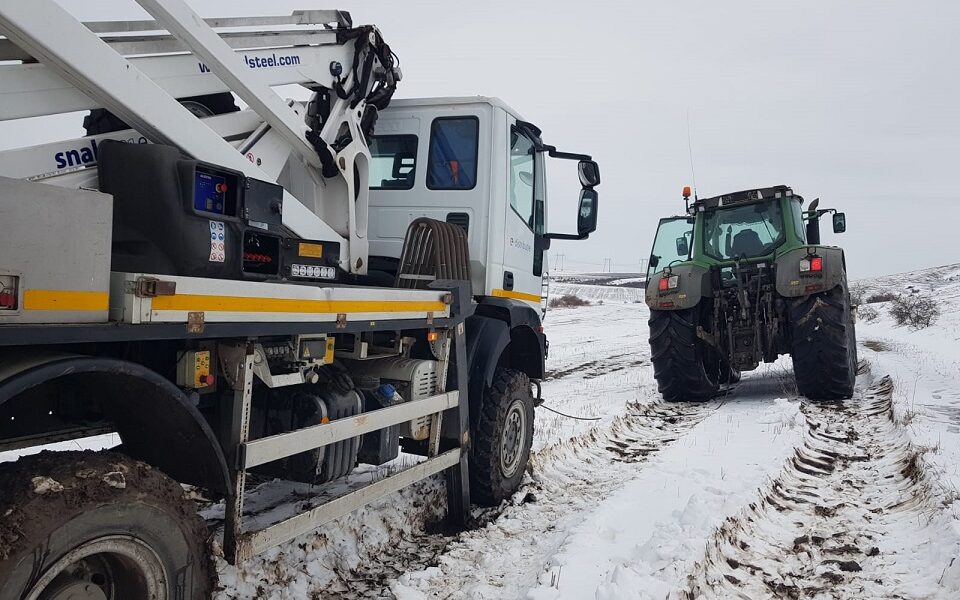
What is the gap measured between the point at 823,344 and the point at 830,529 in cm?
436

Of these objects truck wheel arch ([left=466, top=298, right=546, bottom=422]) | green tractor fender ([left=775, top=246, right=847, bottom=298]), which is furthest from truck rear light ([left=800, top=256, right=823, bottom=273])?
truck wheel arch ([left=466, top=298, right=546, bottom=422])

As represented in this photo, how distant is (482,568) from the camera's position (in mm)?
3934

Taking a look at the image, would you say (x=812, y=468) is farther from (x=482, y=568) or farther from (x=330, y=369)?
(x=330, y=369)

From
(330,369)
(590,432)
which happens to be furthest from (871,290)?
(330,369)

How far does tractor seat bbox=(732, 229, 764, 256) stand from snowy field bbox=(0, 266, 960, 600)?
8.15 ft

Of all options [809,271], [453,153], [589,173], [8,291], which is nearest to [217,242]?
[8,291]

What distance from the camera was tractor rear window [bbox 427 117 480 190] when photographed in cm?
517

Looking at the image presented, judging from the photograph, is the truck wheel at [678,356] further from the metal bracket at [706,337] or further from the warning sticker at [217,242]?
the warning sticker at [217,242]

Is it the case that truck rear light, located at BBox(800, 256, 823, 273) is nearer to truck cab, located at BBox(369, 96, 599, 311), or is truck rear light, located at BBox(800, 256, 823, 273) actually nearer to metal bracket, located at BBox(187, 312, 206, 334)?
truck cab, located at BBox(369, 96, 599, 311)

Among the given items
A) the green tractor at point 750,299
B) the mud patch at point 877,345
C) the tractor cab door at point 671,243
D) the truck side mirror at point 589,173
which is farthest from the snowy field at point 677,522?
the mud patch at point 877,345

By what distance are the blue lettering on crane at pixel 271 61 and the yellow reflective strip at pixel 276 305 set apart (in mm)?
1482

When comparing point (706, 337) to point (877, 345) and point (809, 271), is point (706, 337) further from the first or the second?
point (877, 345)

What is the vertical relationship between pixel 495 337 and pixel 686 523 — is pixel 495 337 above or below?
above

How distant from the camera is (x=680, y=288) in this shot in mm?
9117
